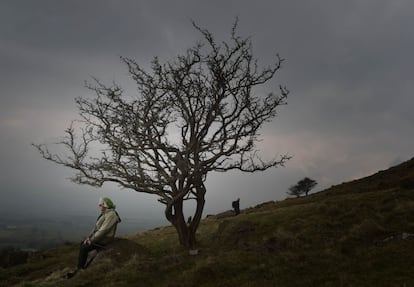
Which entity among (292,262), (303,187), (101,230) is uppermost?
(303,187)

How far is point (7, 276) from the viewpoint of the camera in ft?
89.6

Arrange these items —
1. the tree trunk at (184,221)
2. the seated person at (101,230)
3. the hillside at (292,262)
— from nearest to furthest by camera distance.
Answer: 1. the hillside at (292,262)
2. the seated person at (101,230)
3. the tree trunk at (184,221)

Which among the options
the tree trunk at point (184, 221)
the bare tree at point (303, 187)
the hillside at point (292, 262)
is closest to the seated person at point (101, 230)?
the hillside at point (292, 262)

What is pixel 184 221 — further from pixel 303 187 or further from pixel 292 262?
pixel 303 187

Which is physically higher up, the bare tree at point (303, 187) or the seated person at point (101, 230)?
the bare tree at point (303, 187)

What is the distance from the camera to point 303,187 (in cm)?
8444

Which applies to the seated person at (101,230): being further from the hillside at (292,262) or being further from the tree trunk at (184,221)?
the tree trunk at (184,221)

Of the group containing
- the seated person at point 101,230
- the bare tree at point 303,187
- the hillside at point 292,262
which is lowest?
the hillside at point 292,262

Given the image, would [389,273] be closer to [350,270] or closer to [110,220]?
[350,270]

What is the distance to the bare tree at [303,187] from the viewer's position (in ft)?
275

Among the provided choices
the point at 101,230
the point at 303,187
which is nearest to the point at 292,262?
the point at 101,230

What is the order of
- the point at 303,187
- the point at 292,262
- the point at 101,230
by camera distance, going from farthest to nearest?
the point at 303,187, the point at 101,230, the point at 292,262

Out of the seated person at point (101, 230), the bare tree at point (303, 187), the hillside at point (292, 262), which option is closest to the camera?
the hillside at point (292, 262)

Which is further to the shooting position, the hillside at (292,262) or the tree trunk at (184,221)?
the tree trunk at (184,221)
